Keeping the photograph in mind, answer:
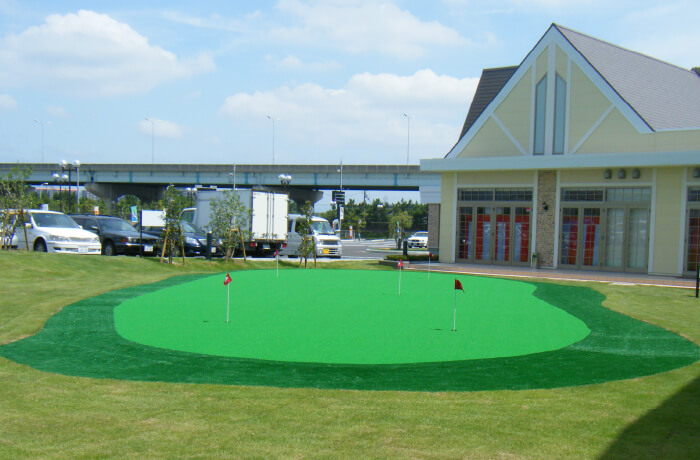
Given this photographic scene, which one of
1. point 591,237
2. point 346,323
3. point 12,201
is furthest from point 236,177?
point 346,323

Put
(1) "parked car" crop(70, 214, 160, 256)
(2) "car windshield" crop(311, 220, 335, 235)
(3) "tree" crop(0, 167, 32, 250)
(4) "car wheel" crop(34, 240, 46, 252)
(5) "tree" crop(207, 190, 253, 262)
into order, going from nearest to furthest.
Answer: (3) "tree" crop(0, 167, 32, 250) → (4) "car wheel" crop(34, 240, 46, 252) → (1) "parked car" crop(70, 214, 160, 256) → (5) "tree" crop(207, 190, 253, 262) → (2) "car windshield" crop(311, 220, 335, 235)

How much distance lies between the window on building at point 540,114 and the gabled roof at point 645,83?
1881 millimetres

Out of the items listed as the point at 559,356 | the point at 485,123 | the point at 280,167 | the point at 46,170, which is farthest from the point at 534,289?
the point at 46,170

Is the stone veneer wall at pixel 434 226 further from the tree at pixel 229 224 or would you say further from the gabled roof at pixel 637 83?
the tree at pixel 229 224

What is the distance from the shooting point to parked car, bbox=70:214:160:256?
79.7ft

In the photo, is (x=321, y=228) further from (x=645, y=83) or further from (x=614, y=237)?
(x=645, y=83)

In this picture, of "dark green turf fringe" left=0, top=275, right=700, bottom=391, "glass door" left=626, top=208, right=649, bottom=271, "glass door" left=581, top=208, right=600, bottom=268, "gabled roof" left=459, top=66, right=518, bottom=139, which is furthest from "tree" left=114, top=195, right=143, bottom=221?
"dark green turf fringe" left=0, top=275, right=700, bottom=391

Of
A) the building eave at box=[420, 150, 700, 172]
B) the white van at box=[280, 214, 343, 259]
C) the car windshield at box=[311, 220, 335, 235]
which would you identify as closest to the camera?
the building eave at box=[420, 150, 700, 172]

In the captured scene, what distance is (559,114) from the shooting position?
2378cm

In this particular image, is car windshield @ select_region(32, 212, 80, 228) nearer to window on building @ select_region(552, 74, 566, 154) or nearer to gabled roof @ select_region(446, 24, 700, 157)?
gabled roof @ select_region(446, 24, 700, 157)

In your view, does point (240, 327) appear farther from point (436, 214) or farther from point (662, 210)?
point (436, 214)

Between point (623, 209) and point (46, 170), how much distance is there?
71092mm

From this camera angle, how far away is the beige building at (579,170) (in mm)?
21125

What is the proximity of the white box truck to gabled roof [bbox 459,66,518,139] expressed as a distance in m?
9.89
